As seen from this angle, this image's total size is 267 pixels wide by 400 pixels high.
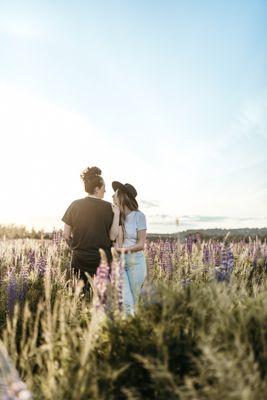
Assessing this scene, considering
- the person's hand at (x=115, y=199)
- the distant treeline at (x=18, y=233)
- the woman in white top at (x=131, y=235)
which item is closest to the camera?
the woman in white top at (x=131, y=235)

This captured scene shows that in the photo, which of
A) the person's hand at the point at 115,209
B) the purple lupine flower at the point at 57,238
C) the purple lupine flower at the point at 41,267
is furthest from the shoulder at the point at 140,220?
the purple lupine flower at the point at 57,238

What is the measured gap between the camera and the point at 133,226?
6.91 m

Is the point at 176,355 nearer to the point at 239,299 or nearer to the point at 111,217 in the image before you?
the point at 239,299

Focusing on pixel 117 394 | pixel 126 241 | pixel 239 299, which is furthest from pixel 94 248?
pixel 117 394

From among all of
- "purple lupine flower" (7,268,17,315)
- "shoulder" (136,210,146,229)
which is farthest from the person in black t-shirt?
"purple lupine flower" (7,268,17,315)

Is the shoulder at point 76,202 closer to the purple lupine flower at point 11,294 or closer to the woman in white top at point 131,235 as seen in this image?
the woman in white top at point 131,235

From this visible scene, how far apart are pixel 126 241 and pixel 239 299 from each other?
2.59 m

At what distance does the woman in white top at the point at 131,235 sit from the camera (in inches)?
261

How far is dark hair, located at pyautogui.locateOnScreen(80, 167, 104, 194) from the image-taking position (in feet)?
22.9

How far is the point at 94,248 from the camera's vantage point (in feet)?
23.1

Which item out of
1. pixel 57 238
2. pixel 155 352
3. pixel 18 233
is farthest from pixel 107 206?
pixel 18 233

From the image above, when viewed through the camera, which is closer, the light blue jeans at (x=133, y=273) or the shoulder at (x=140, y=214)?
the light blue jeans at (x=133, y=273)

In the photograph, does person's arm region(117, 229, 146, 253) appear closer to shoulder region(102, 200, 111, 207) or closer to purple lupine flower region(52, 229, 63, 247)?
shoulder region(102, 200, 111, 207)

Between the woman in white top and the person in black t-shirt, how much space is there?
13 cm
